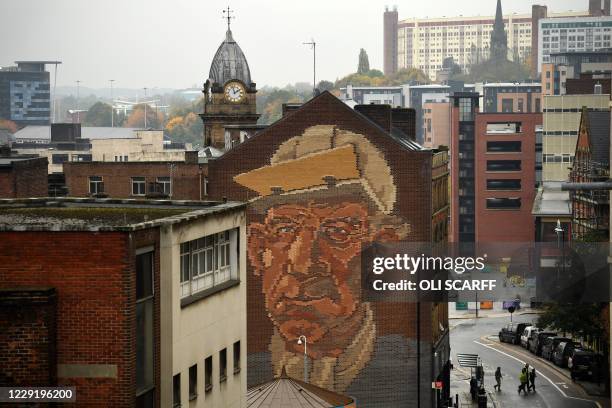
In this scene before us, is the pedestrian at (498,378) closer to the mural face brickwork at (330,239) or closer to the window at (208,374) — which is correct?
the mural face brickwork at (330,239)

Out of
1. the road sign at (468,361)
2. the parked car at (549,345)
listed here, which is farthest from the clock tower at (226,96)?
the road sign at (468,361)

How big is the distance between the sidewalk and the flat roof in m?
43.2

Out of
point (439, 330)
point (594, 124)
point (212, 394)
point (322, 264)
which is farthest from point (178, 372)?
point (594, 124)

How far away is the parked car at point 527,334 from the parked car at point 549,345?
377 cm

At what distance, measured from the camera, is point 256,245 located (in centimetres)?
6712

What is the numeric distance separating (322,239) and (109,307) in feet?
134

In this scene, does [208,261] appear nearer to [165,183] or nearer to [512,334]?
[165,183]

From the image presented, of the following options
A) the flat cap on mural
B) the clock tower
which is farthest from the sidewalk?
the clock tower

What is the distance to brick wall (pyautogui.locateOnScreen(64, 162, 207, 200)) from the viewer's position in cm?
8481

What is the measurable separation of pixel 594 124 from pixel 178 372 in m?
80.9

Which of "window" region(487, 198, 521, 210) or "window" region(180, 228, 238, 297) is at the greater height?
"window" region(180, 228, 238, 297)

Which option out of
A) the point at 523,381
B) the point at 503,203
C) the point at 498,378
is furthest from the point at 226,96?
the point at 503,203

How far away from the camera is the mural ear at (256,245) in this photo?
67000mm

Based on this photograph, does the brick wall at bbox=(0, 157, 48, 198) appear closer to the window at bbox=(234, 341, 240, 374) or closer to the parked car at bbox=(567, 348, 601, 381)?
the parked car at bbox=(567, 348, 601, 381)
